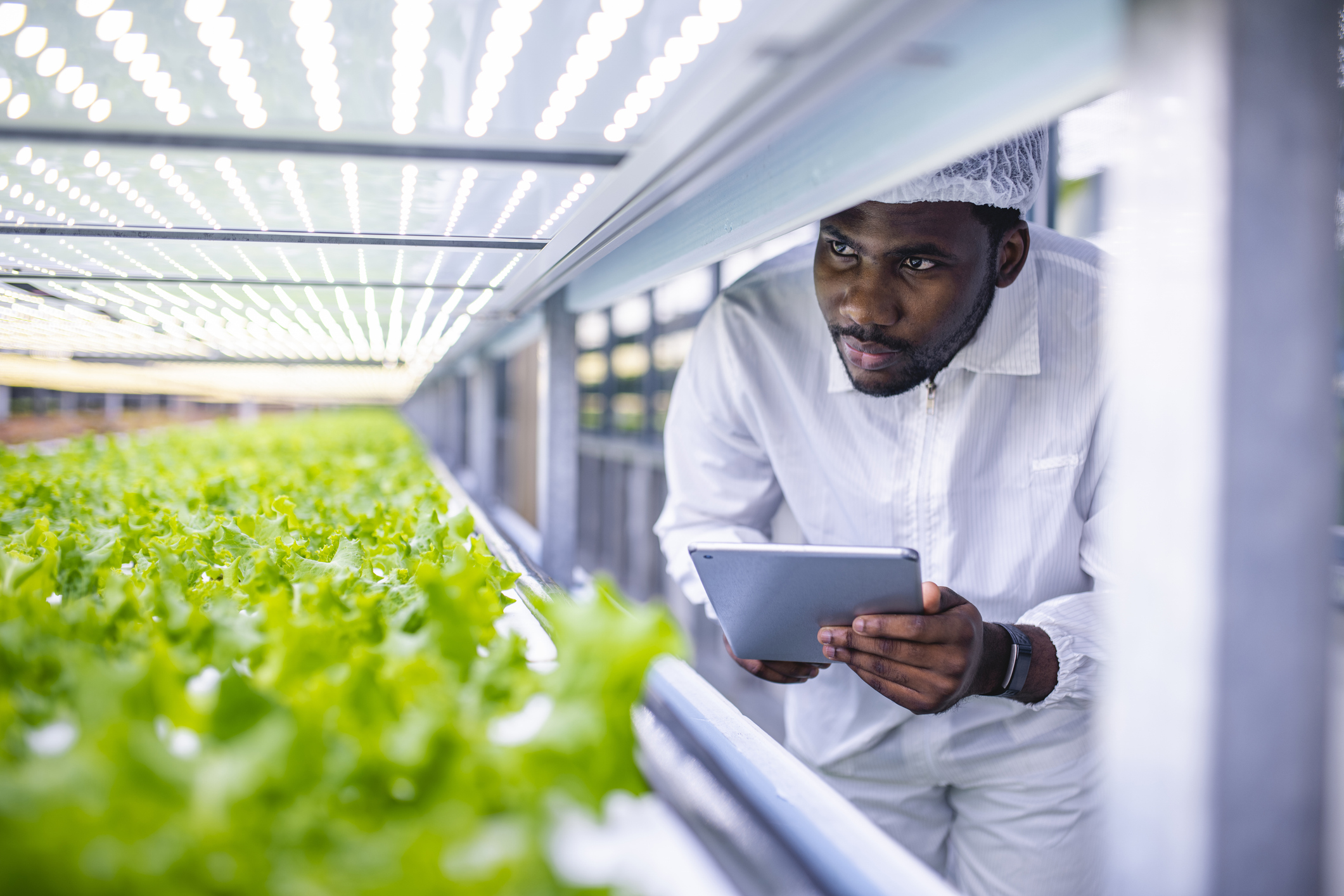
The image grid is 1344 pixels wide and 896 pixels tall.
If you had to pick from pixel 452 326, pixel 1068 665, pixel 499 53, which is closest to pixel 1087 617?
pixel 1068 665

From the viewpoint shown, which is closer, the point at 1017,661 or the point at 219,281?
the point at 1017,661

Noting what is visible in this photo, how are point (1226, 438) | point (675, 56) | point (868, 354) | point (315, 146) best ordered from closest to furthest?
point (1226, 438), point (675, 56), point (315, 146), point (868, 354)

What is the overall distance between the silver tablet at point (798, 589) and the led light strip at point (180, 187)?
3.04ft

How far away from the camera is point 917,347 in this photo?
1.60m

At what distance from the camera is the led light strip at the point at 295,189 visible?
3.59ft

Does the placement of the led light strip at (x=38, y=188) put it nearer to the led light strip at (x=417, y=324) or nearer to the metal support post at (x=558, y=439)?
the led light strip at (x=417, y=324)

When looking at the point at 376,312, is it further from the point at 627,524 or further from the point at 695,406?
the point at 627,524

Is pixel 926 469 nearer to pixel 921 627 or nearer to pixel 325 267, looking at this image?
pixel 921 627

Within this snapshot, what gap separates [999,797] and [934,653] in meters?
0.59

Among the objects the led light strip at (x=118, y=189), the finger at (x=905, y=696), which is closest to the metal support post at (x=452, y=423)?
the led light strip at (x=118, y=189)

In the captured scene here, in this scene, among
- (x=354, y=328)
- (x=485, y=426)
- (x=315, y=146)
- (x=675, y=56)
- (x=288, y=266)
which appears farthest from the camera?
(x=485, y=426)

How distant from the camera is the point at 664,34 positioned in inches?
30.5

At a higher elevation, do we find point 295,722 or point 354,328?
point 354,328

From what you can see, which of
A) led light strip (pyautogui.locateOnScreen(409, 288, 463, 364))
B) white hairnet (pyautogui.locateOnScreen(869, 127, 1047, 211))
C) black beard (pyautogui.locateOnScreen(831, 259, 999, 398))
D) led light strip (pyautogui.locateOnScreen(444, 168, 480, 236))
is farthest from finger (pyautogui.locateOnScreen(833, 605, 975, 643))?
led light strip (pyautogui.locateOnScreen(409, 288, 463, 364))
